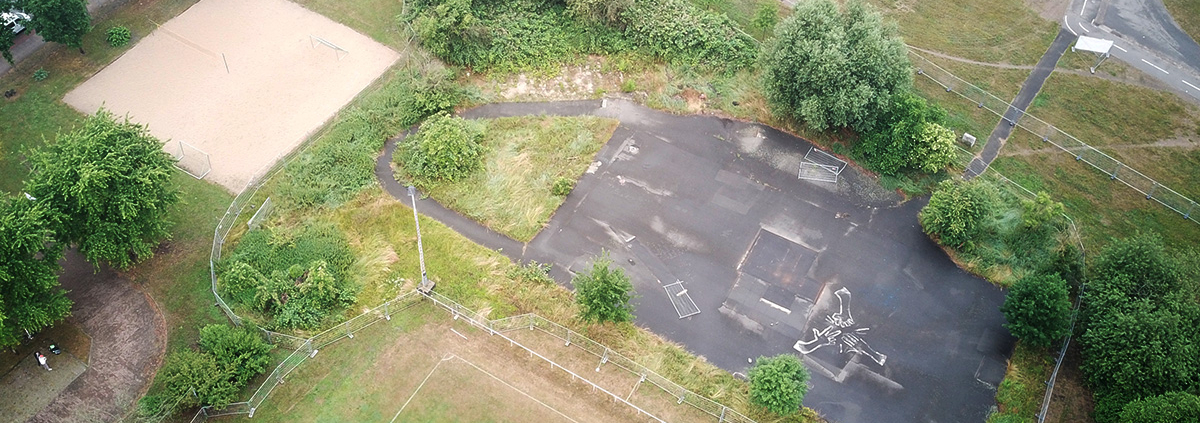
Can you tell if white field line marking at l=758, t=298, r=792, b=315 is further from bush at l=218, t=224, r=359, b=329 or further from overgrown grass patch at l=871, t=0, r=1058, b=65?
overgrown grass patch at l=871, t=0, r=1058, b=65

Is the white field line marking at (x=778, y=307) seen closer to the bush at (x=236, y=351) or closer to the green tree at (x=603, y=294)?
the green tree at (x=603, y=294)

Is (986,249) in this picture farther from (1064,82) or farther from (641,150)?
(641,150)

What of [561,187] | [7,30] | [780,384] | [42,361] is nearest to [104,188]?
[42,361]

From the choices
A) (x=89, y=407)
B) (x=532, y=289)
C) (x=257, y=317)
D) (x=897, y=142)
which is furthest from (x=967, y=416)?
(x=89, y=407)

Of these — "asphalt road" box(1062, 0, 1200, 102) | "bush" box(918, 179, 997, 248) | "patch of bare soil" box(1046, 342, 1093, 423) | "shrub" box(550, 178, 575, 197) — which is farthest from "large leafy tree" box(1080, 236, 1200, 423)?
"shrub" box(550, 178, 575, 197)

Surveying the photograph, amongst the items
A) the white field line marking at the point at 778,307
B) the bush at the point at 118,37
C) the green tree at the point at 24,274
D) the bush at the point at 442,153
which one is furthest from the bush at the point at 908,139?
the bush at the point at 118,37
